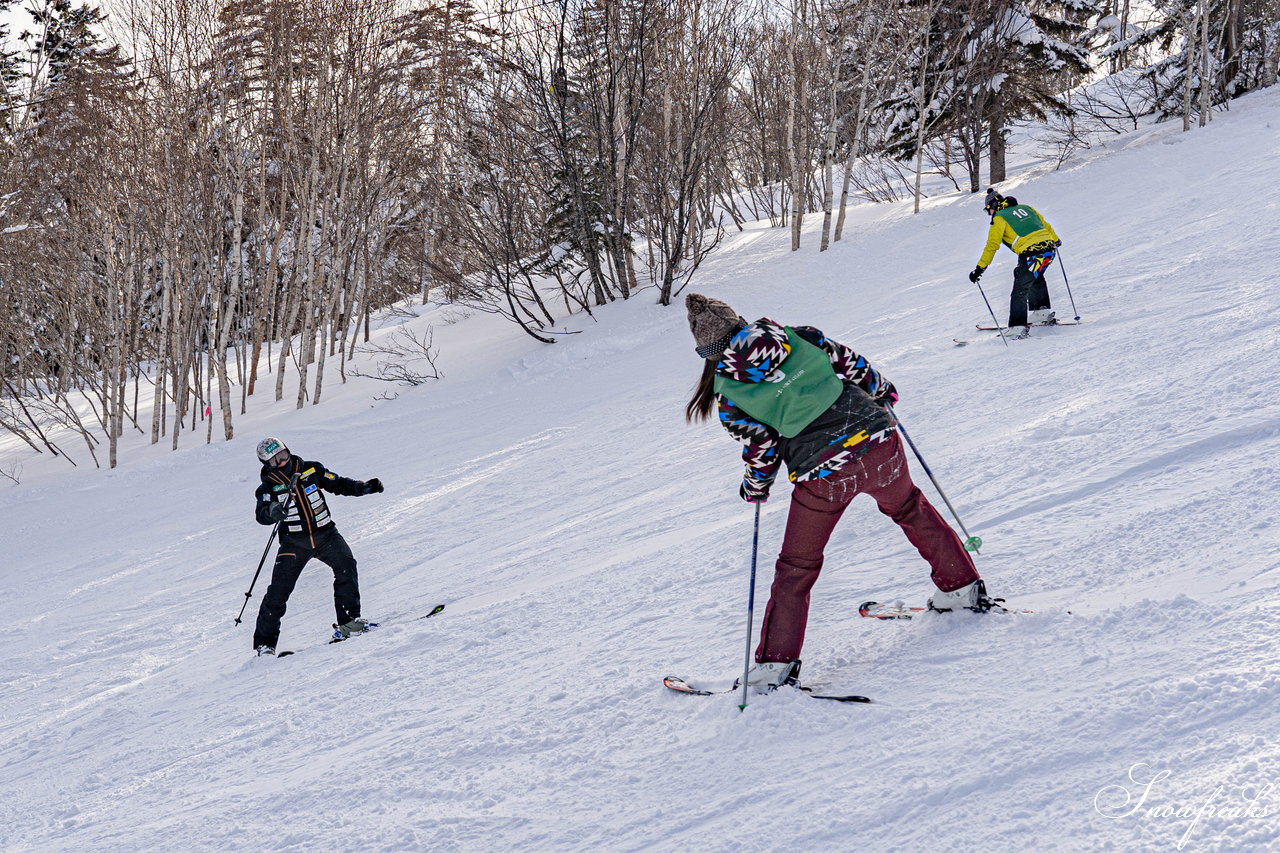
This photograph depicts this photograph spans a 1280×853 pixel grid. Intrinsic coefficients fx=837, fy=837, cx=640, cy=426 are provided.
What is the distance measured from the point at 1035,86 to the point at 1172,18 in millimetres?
5557

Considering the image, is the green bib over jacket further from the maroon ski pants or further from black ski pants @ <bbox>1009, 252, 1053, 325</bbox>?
black ski pants @ <bbox>1009, 252, 1053, 325</bbox>

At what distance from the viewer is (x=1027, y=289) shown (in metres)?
8.58

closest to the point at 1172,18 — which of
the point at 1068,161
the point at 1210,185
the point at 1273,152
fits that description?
the point at 1068,161

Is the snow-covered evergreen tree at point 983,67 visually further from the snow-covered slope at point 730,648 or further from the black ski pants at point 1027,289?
the black ski pants at point 1027,289

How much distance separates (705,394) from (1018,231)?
6.28 meters

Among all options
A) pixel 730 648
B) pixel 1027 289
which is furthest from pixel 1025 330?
pixel 730 648

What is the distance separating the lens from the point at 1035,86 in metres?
20.4

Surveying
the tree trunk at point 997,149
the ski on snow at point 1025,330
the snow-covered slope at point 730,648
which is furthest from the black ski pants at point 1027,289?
the tree trunk at point 997,149

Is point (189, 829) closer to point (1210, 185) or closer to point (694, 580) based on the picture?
point (694, 580)

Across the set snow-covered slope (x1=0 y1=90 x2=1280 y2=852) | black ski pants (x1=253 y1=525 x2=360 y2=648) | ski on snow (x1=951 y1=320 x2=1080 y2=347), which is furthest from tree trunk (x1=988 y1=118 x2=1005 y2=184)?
black ski pants (x1=253 y1=525 x2=360 y2=648)

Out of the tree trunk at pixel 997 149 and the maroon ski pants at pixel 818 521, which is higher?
the tree trunk at pixel 997 149

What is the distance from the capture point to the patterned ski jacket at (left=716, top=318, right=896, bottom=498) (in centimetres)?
318

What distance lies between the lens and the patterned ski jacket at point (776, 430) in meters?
3.18

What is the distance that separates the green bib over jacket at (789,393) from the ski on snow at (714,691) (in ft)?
3.29
